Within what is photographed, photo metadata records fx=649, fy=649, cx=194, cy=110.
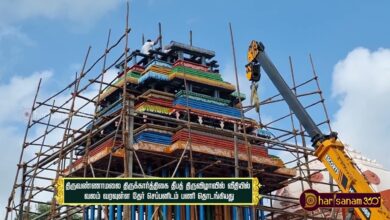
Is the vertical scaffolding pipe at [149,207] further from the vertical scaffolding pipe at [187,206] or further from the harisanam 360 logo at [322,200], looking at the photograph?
the harisanam 360 logo at [322,200]

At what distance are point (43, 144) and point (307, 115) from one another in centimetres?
1114

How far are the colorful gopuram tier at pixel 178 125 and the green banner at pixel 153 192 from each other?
5.58 metres

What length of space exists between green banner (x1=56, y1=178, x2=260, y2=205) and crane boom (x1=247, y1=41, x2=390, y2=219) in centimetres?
344

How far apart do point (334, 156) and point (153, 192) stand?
215 inches

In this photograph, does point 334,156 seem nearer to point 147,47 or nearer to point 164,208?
point 164,208

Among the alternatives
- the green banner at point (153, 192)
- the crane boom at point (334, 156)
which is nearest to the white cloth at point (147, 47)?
the crane boom at point (334, 156)

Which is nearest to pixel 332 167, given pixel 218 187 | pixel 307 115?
pixel 307 115

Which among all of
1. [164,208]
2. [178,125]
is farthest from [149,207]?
[178,125]

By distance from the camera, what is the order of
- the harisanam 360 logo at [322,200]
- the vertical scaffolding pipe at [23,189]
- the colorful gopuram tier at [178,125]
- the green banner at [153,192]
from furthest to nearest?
the vertical scaffolding pipe at [23,189], the colorful gopuram tier at [178,125], the harisanam 360 logo at [322,200], the green banner at [153,192]

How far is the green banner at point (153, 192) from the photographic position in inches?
549

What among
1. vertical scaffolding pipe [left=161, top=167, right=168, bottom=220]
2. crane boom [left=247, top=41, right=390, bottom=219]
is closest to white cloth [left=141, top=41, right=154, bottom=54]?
vertical scaffolding pipe [left=161, top=167, right=168, bottom=220]

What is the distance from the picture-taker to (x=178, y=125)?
2311 cm

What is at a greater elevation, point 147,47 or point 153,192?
point 147,47

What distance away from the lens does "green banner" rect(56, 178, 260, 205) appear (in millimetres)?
13953
